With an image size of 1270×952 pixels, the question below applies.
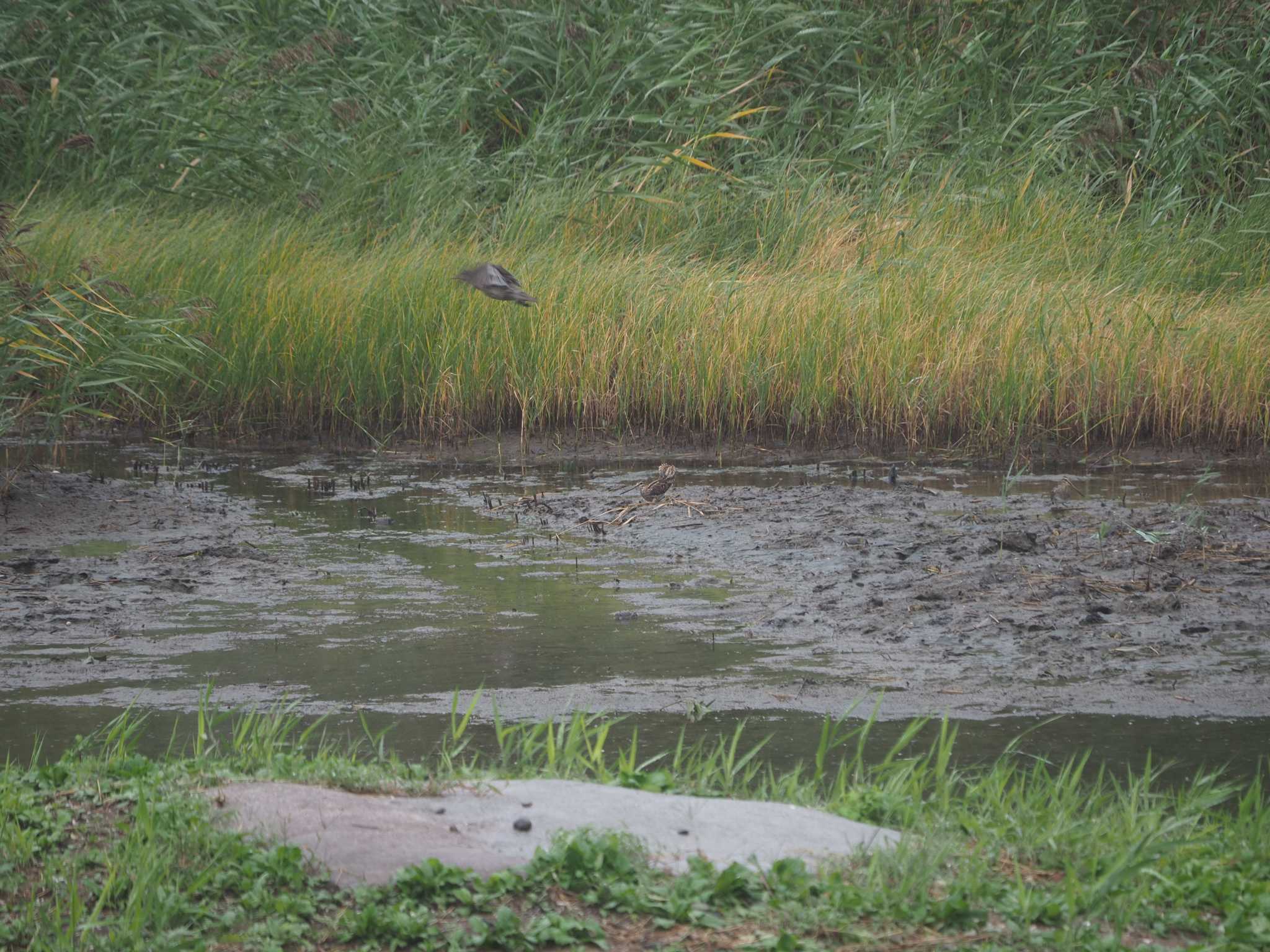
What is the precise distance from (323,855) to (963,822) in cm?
125

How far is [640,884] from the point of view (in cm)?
262

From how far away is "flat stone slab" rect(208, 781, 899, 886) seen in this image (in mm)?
2715

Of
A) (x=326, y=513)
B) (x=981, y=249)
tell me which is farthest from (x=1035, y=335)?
(x=326, y=513)

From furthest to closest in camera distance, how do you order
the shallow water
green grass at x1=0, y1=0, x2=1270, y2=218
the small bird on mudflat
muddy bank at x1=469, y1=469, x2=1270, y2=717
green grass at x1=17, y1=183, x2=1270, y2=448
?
1. green grass at x1=0, y1=0, x2=1270, y2=218
2. green grass at x1=17, y1=183, x2=1270, y2=448
3. the small bird on mudflat
4. muddy bank at x1=469, y1=469, x2=1270, y2=717
5. the shallow water

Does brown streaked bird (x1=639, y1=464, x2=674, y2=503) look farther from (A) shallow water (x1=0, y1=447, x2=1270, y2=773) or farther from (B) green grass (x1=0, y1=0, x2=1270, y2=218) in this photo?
(B) green grass (x1=0, y1=0, x2=1270, y2=218)

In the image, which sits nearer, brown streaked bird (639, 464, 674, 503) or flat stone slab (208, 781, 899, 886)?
flat stone slab (208, 781, 899, 886)

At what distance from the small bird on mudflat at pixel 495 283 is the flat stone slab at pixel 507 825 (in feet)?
16.4

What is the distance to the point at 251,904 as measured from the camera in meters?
2.59

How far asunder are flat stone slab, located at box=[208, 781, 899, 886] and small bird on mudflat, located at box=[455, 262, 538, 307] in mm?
4999

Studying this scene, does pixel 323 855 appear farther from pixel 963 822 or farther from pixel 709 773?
pixel 963 822

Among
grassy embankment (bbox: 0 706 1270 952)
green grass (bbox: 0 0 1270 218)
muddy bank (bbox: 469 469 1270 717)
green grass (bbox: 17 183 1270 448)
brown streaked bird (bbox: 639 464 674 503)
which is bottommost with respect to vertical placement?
grassy embankment (bbox: 0 706 1270 952)

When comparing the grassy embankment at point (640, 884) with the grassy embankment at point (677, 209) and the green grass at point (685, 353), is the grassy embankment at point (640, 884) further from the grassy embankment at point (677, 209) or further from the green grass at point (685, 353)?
the green grass at point (685, 353)

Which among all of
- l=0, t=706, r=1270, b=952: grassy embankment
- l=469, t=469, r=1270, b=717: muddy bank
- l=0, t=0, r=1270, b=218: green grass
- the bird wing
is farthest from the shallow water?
l=0, t=0, r=1270, b=218: green grass

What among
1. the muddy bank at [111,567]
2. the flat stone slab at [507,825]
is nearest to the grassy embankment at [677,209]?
the muddy bank at [111,567]
